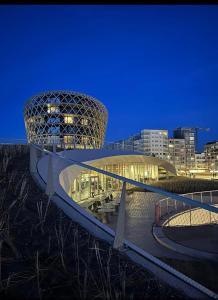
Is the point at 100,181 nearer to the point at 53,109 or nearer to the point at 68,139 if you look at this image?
the point at 68,139

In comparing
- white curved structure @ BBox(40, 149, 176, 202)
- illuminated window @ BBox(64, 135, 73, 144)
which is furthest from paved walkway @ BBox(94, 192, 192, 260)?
illuminated window @ BBox(64, 135, 73, 144)

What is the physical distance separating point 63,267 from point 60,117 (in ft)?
229

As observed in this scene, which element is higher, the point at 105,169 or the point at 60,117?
the point at 60,117

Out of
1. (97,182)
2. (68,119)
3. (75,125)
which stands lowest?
(97,182)

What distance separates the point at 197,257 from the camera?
25.8 feet

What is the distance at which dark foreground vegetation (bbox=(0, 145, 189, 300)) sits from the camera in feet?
8.45

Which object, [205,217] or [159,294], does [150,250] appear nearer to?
[159,294]

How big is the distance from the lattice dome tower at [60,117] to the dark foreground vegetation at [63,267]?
6202 centimetres

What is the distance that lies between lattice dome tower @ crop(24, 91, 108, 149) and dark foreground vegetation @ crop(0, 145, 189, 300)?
62022 millimetres

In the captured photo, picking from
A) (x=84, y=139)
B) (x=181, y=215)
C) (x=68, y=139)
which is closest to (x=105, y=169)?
(x=181, y=215)

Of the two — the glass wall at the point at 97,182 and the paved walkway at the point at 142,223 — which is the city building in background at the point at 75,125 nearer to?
the glass wall at the point at 97,182

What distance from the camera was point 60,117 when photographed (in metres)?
70.8

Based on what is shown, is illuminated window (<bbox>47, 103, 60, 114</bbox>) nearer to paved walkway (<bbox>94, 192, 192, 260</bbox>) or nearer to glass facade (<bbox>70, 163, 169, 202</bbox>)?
glass facade (<bbox>70, 163, 169, 202</bbox>)

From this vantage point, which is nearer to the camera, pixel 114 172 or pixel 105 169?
pixel 105 169
